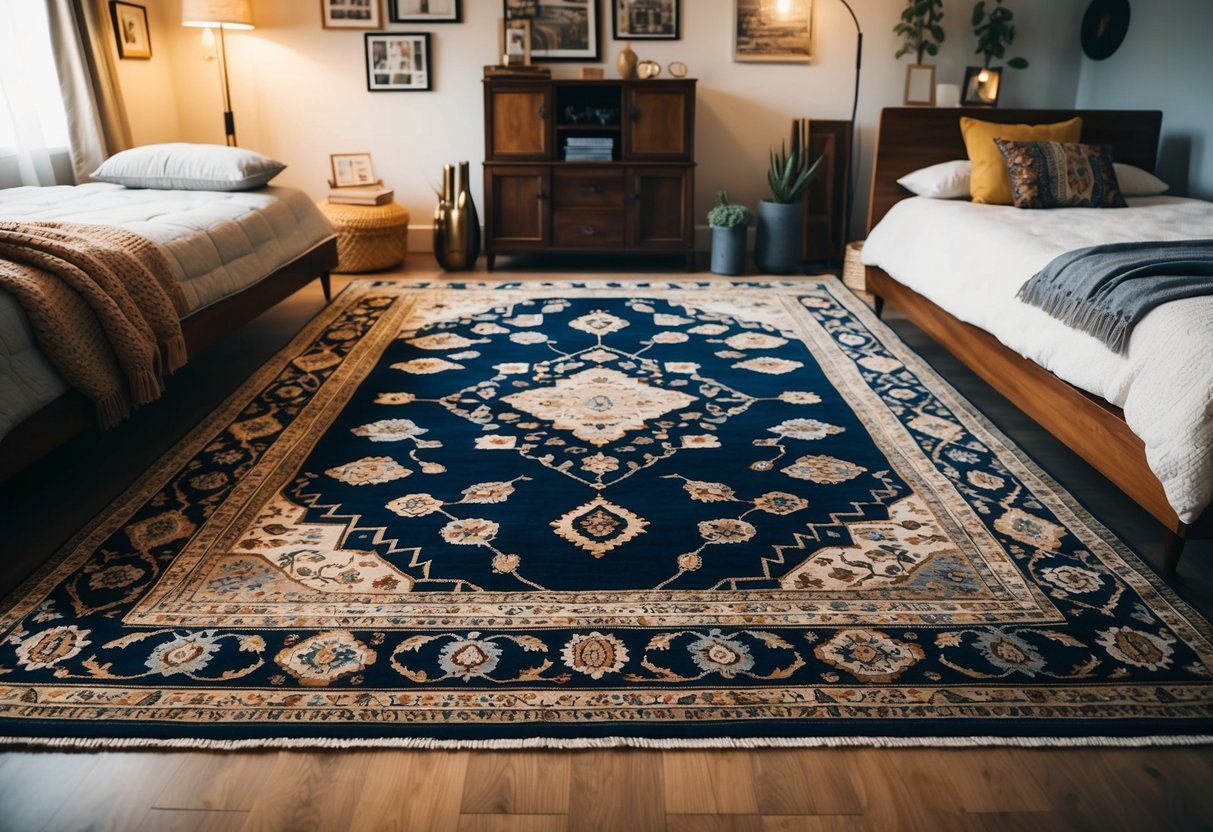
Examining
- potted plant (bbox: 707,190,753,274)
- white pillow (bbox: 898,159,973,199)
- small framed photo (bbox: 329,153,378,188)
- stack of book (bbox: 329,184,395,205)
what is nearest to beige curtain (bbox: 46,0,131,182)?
stack of book (bbox: 329,184,395,205)

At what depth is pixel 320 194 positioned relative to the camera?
534 cm

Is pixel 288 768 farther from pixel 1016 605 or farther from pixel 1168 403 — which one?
pixel 1168 403

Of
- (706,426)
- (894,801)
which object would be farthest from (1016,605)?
(706,426)

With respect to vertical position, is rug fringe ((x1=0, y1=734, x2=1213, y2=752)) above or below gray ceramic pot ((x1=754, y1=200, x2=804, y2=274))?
below

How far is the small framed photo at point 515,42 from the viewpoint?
483 cm

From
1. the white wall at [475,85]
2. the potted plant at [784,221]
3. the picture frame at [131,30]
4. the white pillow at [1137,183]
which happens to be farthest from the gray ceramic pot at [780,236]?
the picture frame at [131,30]

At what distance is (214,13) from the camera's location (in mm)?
4617

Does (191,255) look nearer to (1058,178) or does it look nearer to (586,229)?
(586,229)

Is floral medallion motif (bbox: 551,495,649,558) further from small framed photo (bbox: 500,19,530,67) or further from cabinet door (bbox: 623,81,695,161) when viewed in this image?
small framed photo (bbox: 500,19,530,67)

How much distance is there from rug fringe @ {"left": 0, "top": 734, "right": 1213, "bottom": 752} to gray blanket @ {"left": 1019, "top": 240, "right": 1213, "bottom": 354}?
101 cm

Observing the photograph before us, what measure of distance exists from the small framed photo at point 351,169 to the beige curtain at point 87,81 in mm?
1099

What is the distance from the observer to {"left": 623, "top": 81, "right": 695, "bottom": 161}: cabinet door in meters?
4.70

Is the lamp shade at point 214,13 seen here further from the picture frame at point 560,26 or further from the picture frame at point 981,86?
the picture frame at point 981,86

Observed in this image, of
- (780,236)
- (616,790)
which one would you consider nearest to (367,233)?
(780,236)
